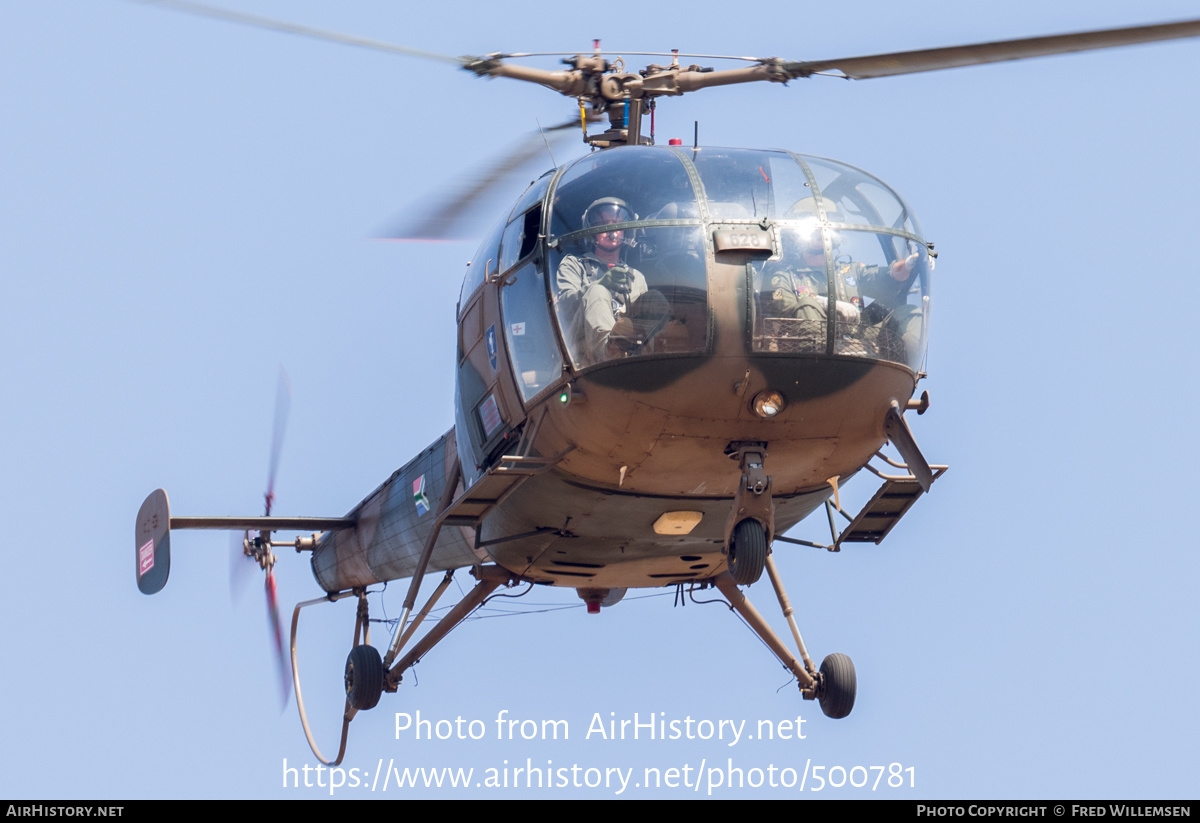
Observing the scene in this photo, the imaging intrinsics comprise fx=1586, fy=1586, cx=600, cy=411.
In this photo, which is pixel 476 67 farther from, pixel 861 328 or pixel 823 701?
pixel 823 701

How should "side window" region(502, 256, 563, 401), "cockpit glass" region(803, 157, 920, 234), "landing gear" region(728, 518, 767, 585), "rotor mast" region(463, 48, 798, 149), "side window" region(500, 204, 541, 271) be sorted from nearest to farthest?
1. "landing gear" region(728, 518, 767, 585)
2. "cockpit glass" region(803, 157, 920, 234)
3. "side window" region(502, 256, 563, 401)
4. "side window" region(500, 204, 541, 271)
5. "rotor mast" region(463, 48, 798, 149)

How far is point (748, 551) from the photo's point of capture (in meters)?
10.8

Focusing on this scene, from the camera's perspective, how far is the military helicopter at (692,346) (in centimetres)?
1066

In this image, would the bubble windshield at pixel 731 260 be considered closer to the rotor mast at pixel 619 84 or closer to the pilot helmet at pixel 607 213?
the pilot helmet at pixel 607 213

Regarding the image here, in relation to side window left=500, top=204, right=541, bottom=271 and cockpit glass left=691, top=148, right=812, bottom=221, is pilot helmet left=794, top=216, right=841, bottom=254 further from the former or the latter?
side window left=500, top=204, right=541, bottom=271

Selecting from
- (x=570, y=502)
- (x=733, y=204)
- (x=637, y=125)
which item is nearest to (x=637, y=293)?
(x=733, y=204)

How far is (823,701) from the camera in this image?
13391 millimetres

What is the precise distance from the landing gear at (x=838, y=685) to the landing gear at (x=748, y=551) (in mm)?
2632

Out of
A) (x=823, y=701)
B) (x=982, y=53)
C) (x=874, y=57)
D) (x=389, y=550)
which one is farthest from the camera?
(x=389, y=550)

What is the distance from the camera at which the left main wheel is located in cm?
1374

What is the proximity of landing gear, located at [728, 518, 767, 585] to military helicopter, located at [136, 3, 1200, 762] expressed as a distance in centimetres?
2

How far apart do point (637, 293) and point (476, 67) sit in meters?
2.75

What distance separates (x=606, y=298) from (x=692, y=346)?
0.71 metres

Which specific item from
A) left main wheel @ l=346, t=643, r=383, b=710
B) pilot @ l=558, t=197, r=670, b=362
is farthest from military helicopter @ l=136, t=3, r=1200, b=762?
left main wheel @ l=346, t=643, r=383, b=710
